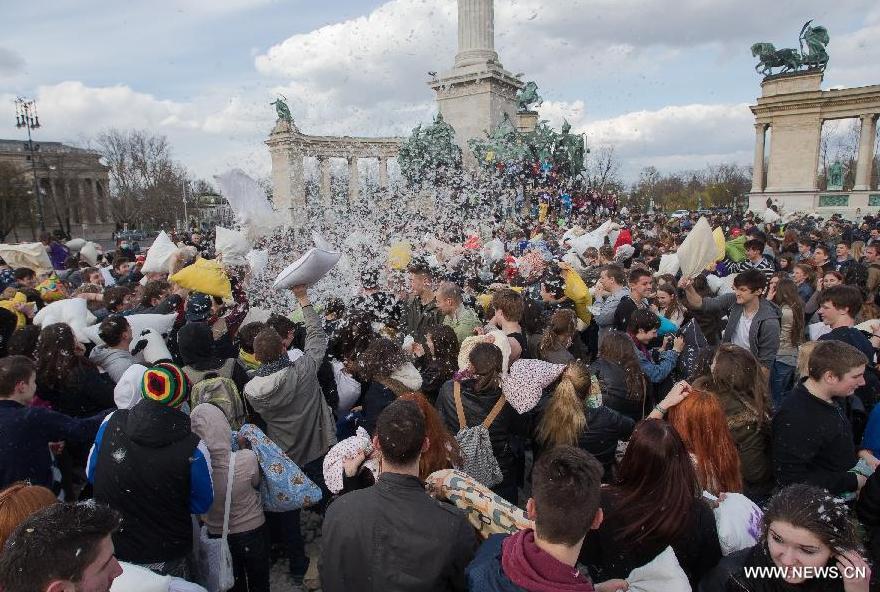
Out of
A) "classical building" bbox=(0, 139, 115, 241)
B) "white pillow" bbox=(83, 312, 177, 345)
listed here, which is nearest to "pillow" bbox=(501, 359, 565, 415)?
"white pillow" bbox=(83, 312, 177, 345)

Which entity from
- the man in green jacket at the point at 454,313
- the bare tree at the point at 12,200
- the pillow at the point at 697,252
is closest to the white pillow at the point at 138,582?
the man in green jacket at the point at 454,313

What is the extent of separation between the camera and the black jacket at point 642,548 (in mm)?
2170

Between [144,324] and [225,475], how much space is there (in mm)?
2629

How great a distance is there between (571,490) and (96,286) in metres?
6.75

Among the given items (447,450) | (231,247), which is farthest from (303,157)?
(447,450)

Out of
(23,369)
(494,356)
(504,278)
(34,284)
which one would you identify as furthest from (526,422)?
(34,284)

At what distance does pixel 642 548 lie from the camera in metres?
2.16

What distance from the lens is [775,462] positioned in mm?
2938

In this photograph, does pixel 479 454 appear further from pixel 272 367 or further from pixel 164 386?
pixel 164 386

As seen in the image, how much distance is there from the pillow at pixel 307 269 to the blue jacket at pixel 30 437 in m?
1.67

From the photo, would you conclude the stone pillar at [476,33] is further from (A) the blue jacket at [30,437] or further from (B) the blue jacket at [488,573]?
(B) the blue jacket at [488,573]

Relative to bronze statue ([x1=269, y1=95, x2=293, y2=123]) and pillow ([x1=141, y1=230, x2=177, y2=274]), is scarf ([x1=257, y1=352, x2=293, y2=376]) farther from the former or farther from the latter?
bronze statue ([x1=269, y1=95, x2=293, y2=123])

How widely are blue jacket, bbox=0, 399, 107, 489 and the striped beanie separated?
0.91 m

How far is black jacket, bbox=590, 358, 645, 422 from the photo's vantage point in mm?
3955
